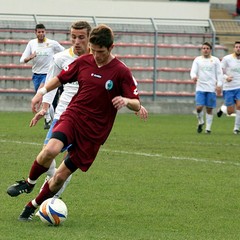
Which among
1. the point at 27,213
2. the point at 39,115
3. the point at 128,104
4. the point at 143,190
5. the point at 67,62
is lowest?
the point at 143,190

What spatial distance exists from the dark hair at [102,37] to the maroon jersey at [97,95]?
0.30 metres

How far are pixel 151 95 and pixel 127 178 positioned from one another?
1821cm

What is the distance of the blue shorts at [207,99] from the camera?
23250mm

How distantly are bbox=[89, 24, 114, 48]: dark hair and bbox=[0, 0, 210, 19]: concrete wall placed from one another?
2551cm

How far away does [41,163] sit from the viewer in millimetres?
9555

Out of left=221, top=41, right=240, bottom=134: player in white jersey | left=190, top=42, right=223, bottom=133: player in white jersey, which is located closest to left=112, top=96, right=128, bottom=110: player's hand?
left=190, top=42, right=223, bottom=133: player in white jersey

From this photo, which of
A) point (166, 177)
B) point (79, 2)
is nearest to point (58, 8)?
point (79, 2)

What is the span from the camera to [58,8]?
35.2 m

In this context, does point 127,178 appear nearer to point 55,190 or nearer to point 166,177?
point 166,177

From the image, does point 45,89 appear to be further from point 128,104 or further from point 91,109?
point 128,104

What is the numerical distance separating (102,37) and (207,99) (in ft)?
46.6

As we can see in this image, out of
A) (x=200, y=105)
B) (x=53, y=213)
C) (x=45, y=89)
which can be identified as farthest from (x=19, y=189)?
(x=200, y=105)

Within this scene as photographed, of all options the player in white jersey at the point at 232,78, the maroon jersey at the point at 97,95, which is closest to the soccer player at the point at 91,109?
the maroon jersey at the point at 97,95

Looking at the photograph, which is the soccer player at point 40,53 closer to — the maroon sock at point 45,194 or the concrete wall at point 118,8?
the concrete wall at point 118,8
